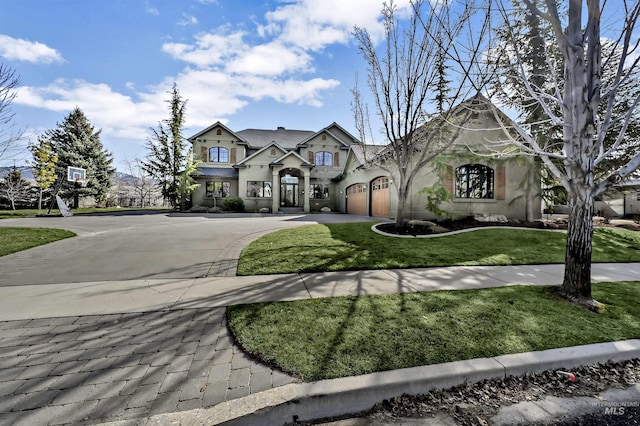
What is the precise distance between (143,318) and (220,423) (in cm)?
225

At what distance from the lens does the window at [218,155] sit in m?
26.1

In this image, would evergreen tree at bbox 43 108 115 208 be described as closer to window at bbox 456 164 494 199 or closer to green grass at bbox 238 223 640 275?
green grass at bbox 238 223 640 275

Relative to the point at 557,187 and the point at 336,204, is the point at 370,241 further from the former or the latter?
the point at 336,204

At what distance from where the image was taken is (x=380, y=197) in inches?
670

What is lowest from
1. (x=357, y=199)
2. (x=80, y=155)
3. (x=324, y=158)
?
(x=357, y=199)

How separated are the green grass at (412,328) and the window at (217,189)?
75.3 ft

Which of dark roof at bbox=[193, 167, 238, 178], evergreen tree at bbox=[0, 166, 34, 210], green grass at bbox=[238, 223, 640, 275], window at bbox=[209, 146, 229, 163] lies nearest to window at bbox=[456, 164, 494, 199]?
green grass at bbox=[238, 223, 640, 275]

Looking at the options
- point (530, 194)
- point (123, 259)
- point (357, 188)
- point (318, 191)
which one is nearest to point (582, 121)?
point (123, 259)

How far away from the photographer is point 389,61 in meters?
10.0

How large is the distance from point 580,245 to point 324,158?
2396 cm

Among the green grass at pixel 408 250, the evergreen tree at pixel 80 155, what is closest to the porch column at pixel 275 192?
the green grass at pixel 408 250

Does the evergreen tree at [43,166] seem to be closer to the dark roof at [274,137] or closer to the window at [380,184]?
the dark roof at [274,137]

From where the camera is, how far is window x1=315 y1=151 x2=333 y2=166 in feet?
88.5

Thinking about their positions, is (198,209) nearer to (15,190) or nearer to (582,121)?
(15,190)
